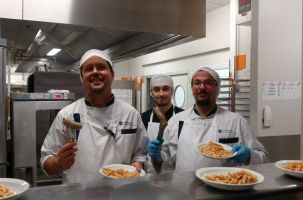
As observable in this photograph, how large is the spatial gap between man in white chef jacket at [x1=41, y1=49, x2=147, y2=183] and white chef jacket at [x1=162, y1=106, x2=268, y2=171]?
0.25 meters

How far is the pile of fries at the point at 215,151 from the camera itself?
1391mm

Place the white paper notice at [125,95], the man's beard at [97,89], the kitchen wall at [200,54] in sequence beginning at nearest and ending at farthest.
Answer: the man's beard at [97,89] → the kitchen wall at [200,54] → the white paper notice at [125,95]

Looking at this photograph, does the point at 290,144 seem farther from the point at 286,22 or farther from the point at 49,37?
the point at 49,37

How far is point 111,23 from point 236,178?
4.82 ft

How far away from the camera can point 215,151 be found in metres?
1.43


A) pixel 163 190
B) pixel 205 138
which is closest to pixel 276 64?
pixel 205 138

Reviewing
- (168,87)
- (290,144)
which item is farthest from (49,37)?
(290,144)

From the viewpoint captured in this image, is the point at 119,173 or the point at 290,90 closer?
the point at 119,173

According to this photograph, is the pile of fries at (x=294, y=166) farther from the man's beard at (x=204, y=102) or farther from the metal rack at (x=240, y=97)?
the metal rack at (x=240, y=97)

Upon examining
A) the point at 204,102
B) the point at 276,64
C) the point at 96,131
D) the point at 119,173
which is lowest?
the point at 119,173

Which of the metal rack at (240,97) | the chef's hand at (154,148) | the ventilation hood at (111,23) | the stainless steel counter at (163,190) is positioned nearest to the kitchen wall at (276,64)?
the metal rack at (240,97)

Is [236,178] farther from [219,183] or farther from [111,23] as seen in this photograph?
[111,23]

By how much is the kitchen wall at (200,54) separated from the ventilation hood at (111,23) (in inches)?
70.8

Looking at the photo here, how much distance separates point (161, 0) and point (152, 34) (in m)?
0.25
